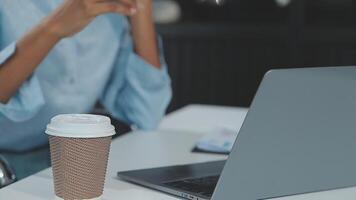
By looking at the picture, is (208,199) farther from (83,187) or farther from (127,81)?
(127,81)

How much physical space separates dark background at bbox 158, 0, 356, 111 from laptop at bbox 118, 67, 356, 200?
2.70 metres

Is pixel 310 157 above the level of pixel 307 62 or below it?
above

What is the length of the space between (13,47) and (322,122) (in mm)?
711

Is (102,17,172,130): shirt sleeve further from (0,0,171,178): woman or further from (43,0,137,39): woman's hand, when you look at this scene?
(43,0,137,39): woman's hand

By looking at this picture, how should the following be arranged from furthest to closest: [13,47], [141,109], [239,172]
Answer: [141,109], [13,47], [239,172]

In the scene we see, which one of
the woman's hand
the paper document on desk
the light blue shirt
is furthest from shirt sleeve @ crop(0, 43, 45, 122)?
the paper document on desk

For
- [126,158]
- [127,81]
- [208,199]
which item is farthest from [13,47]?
[208,199]

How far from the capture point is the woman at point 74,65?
126 cm

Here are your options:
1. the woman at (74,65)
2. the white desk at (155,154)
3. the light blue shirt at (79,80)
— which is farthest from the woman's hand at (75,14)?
the white desk at (155,154)

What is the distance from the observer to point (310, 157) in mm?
929

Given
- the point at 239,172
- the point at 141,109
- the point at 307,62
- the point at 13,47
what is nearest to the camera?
the point at 239,172

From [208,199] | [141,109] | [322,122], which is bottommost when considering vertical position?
[141,109]

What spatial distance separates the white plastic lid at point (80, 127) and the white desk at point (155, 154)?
0.52 feet

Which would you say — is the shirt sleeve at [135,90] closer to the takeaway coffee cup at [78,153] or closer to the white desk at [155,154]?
the white desk at [155,154]
